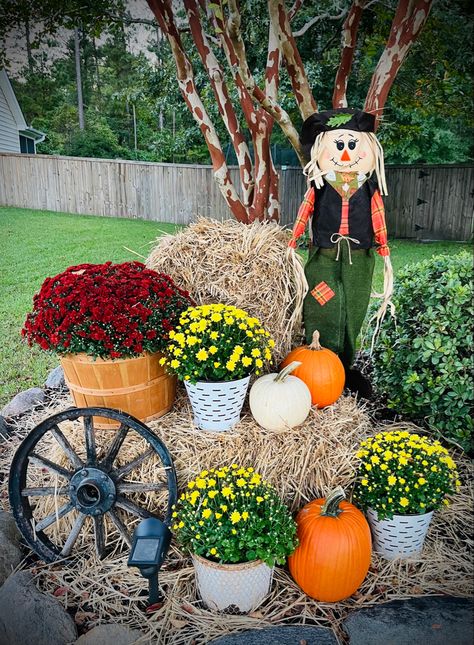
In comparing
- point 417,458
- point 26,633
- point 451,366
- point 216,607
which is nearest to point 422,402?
point 451,366

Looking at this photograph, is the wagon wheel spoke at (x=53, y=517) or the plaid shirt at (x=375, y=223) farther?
the plaid shirt at (x=375, y=223)

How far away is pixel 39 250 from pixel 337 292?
9.17 ft

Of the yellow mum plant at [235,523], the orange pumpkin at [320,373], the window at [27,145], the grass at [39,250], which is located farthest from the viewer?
the grass at [39,250]

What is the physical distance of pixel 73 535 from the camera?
191 cm

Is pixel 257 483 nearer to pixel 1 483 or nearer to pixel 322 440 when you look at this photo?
pixel 322 440

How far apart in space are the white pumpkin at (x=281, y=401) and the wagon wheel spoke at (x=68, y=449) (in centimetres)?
72

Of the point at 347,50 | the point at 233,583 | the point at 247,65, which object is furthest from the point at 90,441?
the point at 347,50

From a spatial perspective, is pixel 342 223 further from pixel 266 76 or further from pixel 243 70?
pixel 266 76

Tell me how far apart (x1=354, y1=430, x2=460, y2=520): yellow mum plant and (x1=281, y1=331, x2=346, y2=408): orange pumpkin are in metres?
0.31

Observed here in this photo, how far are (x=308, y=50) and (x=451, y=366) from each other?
12.4 feet

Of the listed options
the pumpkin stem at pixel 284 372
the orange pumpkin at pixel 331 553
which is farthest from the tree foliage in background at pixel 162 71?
the orange pumpkin at pixel 331 553

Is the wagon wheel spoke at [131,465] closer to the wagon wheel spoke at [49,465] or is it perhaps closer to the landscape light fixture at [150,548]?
the wagon wheel spoke at [49,465]

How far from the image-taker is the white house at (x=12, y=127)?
2900 millimetres

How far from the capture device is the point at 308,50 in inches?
187
